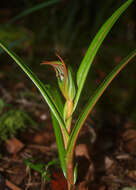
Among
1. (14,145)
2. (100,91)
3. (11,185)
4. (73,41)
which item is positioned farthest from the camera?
(73,41)

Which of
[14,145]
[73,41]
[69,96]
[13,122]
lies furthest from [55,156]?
[73,41]

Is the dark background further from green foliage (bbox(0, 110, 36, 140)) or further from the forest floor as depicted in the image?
green foliage (bbox(0, 110, 36, 140))

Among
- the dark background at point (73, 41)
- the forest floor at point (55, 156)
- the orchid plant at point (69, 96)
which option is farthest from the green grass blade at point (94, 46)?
the dark background at point (73, 41)

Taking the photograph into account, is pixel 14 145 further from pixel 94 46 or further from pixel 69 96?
pixel 94 46

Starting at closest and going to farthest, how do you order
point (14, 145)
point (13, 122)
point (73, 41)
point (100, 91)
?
point (100, 91) < point (14, 145) < point (13, 122) < point (73, 41)

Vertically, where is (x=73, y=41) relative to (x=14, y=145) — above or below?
above

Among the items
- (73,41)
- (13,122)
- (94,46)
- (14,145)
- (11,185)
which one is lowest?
(11,185)

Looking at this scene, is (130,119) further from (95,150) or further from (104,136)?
(95,150)

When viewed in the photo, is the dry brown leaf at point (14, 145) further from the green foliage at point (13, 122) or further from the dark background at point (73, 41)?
the dark background at point (73, 41)
